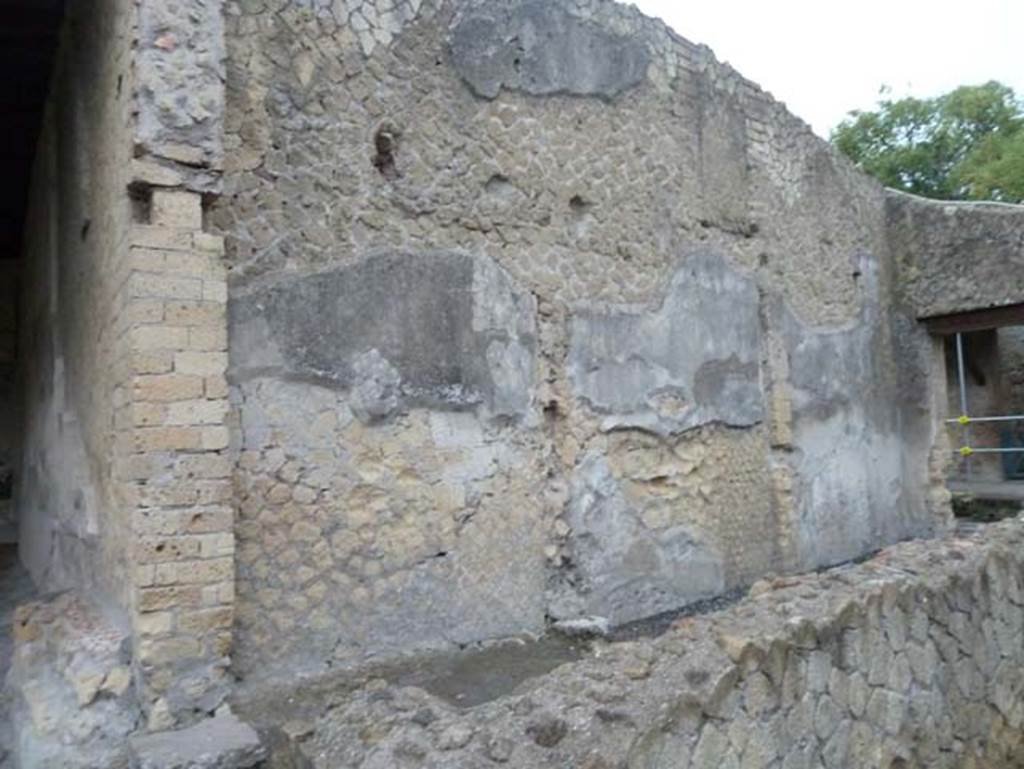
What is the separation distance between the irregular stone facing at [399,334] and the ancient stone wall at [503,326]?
11 millimetres

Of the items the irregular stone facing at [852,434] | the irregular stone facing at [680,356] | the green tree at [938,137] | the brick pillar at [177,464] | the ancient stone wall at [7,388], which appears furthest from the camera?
the green tree at [938,137]

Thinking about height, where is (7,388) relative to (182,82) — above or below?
below

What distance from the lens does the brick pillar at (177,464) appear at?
2.70 meters

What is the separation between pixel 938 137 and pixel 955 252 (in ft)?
42.4

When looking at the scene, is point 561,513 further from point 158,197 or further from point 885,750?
point 158,197

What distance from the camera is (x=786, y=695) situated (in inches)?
96.3

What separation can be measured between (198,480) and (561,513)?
6.25 feet

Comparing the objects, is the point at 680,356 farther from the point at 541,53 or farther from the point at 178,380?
the point at 178,380

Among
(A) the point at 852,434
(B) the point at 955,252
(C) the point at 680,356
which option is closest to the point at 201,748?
(C) the point at 680,356

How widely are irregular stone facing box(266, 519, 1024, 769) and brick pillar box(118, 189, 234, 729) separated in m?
0.40

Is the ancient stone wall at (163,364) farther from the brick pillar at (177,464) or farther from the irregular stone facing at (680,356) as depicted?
the irregular stone facing at (680,356)

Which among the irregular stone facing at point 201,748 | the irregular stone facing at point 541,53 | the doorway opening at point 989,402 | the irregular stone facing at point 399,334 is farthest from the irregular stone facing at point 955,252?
the irregular stone facing at point 201,748

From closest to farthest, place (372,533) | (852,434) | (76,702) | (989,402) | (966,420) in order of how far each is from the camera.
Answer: (76,702)
(372,533)
(852,434)
(966,420)
(989,402)

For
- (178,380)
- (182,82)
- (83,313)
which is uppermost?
(182,82)
